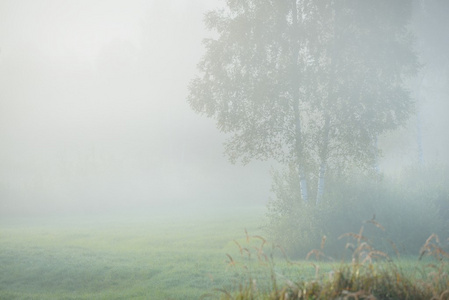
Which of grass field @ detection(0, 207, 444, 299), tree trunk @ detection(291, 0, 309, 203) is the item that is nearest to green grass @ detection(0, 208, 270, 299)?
grass field @ detection(0, 207, 444, 299)

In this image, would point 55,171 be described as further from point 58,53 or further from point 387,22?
point 387,22

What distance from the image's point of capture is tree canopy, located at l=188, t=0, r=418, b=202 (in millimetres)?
20844

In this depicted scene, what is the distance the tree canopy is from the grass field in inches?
227

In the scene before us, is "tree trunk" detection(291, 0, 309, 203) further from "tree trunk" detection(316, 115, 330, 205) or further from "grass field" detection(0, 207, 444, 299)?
"grass field" detection(0, 207, 444, 299)

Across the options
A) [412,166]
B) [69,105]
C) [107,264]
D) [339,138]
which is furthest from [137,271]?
[69,105]

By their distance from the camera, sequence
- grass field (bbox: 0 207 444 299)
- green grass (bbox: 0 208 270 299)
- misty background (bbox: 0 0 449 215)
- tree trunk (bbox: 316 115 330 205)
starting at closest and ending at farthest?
grass field (bbox: 0 207 444 299)
green grass (bbox: 0 208 270 299)
tree trunk (bbox: 316 115 330 205)
misty background (bbox: 0 0 449 215)

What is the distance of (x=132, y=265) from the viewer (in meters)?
18.0

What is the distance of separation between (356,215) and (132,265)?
439 inches

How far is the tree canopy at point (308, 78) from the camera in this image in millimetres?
20844

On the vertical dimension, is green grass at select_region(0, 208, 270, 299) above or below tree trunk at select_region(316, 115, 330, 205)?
below

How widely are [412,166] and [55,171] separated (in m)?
44.5

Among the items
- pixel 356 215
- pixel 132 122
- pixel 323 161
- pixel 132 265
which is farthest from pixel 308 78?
pixel 132 122

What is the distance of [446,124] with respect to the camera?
205 ft

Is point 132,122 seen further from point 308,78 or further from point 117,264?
point 117,264
